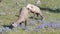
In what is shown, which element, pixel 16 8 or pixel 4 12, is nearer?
pixel 4 12

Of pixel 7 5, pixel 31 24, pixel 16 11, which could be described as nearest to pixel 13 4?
pixel 7 5

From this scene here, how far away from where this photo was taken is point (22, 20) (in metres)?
17.5

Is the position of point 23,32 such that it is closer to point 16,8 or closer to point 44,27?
point 44,27

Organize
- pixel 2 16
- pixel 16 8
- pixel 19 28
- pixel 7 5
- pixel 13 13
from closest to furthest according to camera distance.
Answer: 1. pixel 19 28
2. pixel 2 16
3. pixel 13 13
4. pixel 16 8
5. pixel 7 5

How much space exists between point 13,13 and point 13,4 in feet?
18.5

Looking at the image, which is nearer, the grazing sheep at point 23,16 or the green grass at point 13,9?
the grazing sheep at point 23,16

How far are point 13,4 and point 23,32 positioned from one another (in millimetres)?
16030

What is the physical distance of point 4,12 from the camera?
2605cm

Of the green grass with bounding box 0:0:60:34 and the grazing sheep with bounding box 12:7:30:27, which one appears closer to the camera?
the grazing sheep with bounding box 12:7:30:27

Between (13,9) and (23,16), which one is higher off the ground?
(23,16)

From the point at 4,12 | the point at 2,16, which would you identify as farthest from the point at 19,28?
the point at 4,12

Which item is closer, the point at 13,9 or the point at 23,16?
the point at 23,16

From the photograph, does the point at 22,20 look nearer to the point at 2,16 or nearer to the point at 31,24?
the point at 31,24

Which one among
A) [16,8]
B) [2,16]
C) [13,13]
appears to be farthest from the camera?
[16,8]
